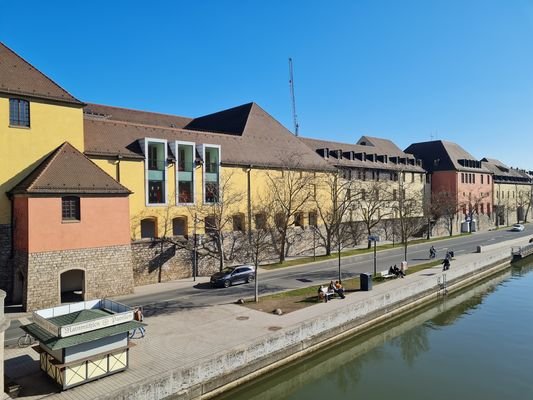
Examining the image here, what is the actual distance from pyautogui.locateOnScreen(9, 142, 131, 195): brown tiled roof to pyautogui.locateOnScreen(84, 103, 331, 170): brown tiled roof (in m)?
2.11

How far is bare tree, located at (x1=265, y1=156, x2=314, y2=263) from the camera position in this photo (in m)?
39.2

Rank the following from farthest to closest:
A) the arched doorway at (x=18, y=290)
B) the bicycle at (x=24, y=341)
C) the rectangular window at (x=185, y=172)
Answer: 1. the rectangular window at (x=185, y=172)
2. the arched doorway at (x=18, y=290)
3. the bicycle at (x=24, y=341)

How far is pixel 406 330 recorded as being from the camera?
24000mm

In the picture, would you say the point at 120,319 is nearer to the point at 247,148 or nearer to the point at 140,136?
the point at 140,136

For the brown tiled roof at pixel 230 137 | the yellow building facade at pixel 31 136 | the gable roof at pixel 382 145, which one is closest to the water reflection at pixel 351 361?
the yellow building facade at pixel 31 136

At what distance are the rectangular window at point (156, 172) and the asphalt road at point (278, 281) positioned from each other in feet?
24.0

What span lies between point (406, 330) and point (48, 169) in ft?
74.4

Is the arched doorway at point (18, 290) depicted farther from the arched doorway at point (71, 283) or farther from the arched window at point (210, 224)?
the arched window at point (210, 224)

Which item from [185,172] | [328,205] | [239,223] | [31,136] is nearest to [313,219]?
[328,205]

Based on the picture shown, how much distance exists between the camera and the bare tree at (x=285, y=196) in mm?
39219

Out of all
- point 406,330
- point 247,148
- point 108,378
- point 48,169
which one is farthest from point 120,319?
point 247,148

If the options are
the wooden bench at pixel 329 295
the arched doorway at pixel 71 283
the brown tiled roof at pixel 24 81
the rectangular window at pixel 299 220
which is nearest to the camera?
the wooden bench at pixel 329 295

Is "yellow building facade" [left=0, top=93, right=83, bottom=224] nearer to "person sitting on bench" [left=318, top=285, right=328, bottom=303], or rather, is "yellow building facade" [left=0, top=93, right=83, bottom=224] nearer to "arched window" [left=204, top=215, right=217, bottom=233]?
"arched window" [left=204, top=215, right=217, bottom=233]

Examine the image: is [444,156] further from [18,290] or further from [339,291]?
[18,290]
